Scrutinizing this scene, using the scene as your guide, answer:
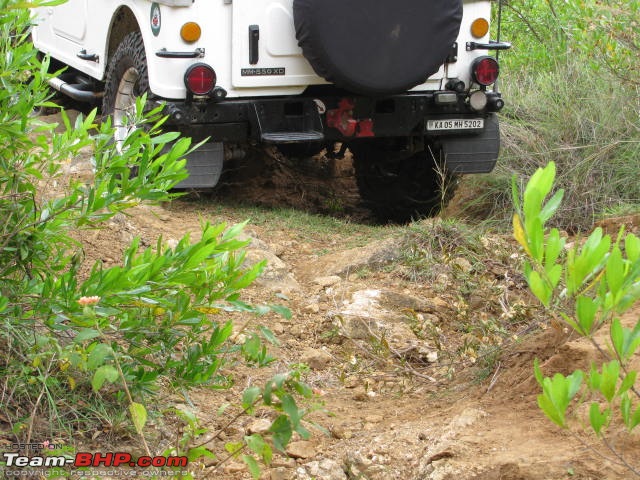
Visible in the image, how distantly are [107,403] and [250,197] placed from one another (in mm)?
3752

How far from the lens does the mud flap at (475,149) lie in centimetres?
646

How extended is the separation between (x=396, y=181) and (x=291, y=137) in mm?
1486

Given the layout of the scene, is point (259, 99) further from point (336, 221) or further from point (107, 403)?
point (107, 403)

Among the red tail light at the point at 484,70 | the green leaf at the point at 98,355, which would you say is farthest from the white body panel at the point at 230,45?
the green leaf at the point at 98,355

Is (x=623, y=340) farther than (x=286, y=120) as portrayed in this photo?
No

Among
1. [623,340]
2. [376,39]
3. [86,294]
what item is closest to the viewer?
[623,340]

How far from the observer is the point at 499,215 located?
627cm

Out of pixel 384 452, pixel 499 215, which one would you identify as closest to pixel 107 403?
pixel 384 452

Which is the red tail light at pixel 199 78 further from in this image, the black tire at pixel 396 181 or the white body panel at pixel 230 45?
the black tire at pixel 396 181

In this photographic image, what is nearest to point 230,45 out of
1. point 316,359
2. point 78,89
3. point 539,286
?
point 78,89

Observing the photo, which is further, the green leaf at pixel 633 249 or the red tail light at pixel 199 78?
the red tail light at pixel 199 78

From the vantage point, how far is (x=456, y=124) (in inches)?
251

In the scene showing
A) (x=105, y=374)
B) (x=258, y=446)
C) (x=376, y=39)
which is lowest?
(x=258, y=446)

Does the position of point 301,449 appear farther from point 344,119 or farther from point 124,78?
point 124,78
